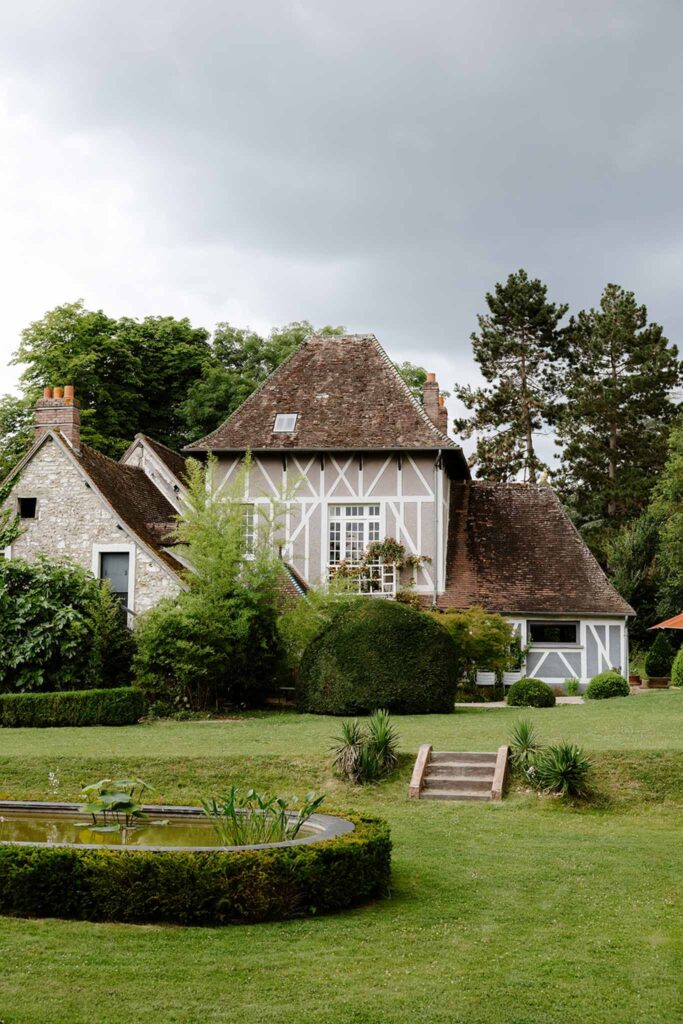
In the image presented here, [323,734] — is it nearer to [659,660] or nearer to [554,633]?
[554,633]

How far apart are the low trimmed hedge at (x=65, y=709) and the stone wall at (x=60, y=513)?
4819mm

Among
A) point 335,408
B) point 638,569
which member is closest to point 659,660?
point 638,569

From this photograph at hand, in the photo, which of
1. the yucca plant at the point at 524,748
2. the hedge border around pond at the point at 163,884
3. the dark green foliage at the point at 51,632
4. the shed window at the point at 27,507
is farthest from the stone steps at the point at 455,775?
the shed window at the point at 27,507

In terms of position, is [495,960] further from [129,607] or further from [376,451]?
[376,451]

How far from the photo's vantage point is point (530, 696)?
21.5 meters

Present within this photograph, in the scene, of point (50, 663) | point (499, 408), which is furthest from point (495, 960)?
point (499, 408)

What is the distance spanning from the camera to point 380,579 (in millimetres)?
26688

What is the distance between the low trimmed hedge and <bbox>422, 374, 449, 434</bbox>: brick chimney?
1384 cm

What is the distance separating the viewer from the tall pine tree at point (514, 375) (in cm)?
4403

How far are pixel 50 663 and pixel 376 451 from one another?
1034cm

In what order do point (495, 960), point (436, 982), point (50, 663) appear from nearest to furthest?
point (436, 982) < point (495, 960) < point (50, 663)

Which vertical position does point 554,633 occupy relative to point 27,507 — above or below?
below

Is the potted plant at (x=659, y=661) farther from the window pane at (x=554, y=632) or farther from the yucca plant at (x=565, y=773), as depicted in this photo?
the yucca plant at (x=565, y=773)

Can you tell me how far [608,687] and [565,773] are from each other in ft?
37.3
